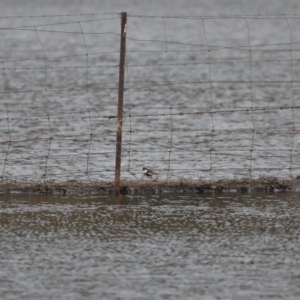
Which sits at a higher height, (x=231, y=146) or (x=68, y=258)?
(x=231, y=146)

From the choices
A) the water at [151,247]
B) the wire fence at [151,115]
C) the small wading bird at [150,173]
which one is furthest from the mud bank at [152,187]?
the small wading bird at [150,173]

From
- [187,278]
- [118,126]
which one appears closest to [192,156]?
[118,126]

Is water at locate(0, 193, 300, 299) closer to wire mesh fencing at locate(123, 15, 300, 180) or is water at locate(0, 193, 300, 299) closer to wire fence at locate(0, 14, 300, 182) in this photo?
wire fence at locate(0, 14, 300, 182)

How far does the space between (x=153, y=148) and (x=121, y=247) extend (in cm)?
680

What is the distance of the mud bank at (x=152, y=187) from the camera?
11.5 meters

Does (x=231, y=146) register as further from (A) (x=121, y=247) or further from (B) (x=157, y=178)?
(A) (x=121, y=247)

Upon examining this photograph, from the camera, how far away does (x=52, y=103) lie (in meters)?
22.2

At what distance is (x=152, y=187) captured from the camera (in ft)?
38.1

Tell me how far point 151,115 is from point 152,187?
0.94m

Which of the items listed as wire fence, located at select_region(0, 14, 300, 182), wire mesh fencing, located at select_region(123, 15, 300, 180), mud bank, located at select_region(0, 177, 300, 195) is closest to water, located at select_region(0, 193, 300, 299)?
mud bank, located at select_region(0, 177, 300, 195)

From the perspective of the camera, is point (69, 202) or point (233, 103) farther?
point (233, 103)

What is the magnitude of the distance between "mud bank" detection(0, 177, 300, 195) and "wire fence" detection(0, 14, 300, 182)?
25.3 inches

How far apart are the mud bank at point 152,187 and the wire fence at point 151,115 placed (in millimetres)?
641

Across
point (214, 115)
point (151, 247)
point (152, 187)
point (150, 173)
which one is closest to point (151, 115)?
point (152, 187)
